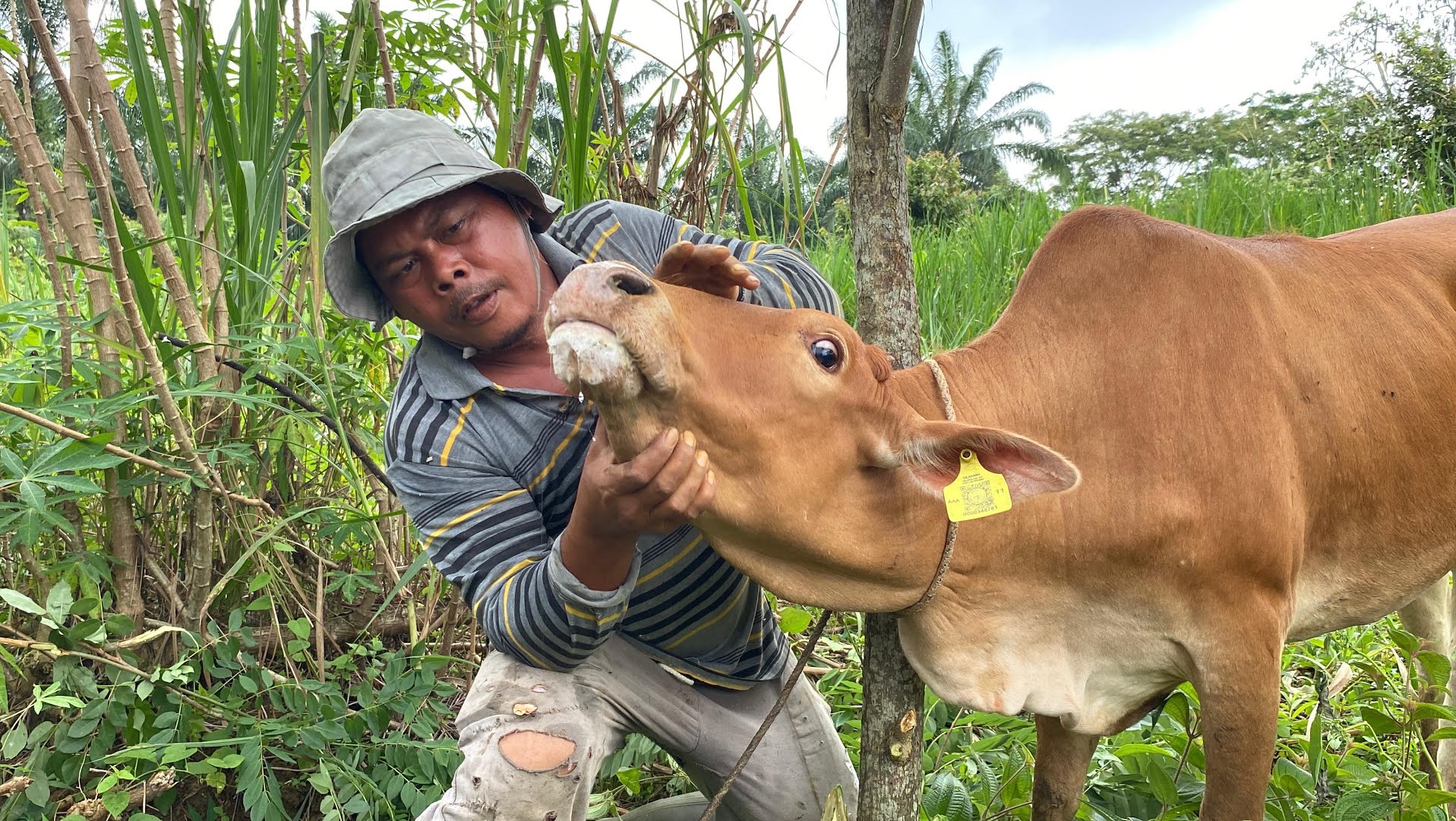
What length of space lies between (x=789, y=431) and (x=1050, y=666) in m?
0.76

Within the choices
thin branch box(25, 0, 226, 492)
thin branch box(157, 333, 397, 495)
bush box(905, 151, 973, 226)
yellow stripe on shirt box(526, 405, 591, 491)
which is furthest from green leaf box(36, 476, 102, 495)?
bush box(905, 151, 973, 226)

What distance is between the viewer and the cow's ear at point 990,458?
163 cm

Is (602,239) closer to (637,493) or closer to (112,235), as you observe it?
(637,493)

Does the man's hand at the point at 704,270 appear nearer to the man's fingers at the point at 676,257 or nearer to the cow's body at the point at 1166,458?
the man's fingers at the point at 676,257

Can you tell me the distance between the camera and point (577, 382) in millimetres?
1376

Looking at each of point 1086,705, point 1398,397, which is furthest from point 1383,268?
point 1086,705

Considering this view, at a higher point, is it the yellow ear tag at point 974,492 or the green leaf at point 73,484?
the yellow ear tag at point 974,492

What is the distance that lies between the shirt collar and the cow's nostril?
2.35 ft

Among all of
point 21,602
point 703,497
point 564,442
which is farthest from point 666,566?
point 21,602

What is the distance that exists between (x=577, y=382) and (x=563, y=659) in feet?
2.56

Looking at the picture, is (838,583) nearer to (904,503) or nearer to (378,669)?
(904,503)

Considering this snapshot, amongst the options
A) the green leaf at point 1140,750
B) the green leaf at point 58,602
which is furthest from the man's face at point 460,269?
the green leaf at point 1140,750

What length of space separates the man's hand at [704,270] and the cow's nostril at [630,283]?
218 millimetres

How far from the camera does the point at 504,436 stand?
207cm
